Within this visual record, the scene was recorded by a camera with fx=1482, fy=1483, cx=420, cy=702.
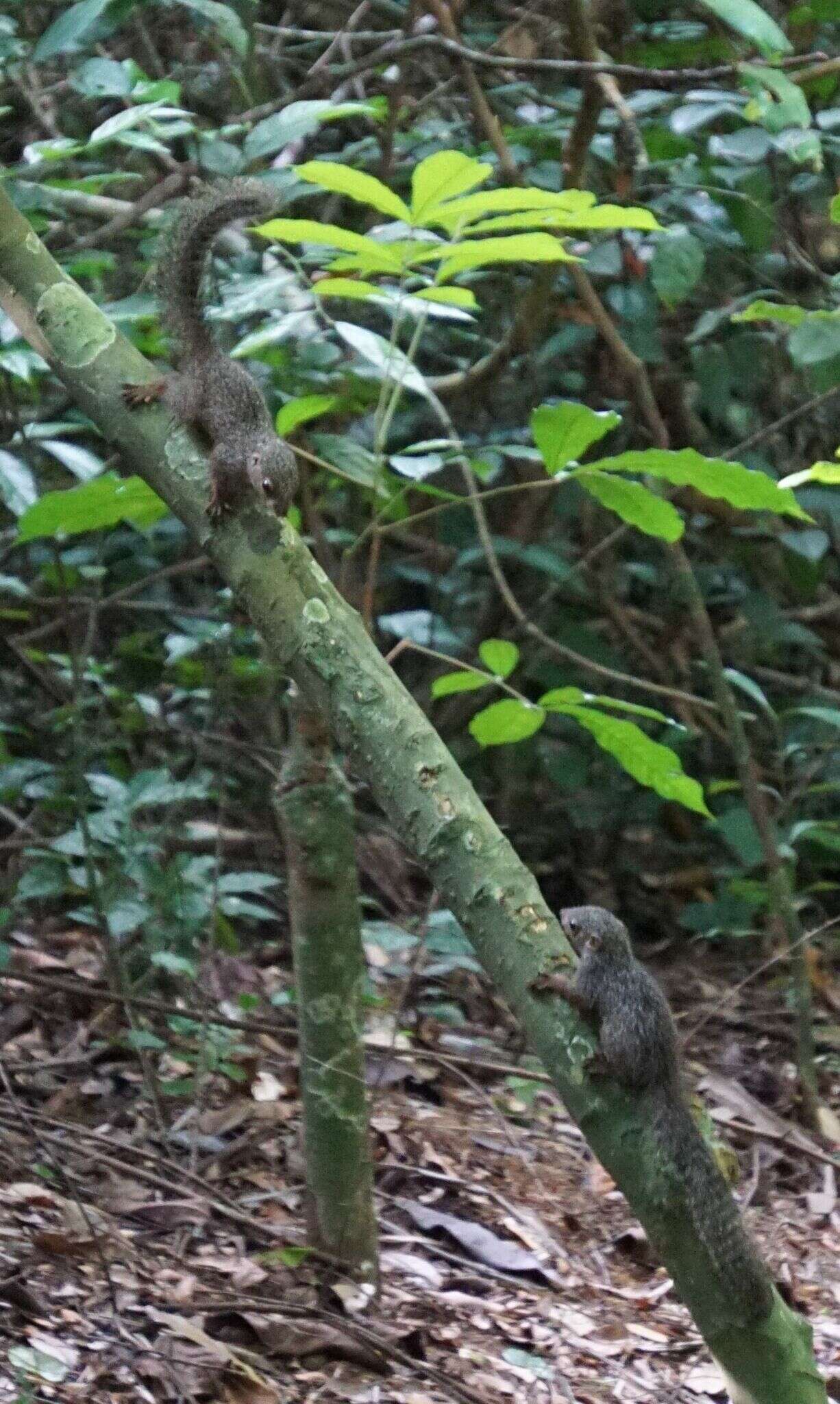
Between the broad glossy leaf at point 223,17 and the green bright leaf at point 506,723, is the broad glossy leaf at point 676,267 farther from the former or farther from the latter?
the green bright leaf at point 506,723

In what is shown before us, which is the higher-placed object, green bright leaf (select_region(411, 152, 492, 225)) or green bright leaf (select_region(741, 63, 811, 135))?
green bright leaf (select_region(411, 152, 492, 225))

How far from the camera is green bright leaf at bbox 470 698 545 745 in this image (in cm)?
283

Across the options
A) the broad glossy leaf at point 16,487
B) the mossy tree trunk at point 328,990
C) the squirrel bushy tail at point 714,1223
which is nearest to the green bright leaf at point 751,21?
the mossy tree trunk at point 328,990

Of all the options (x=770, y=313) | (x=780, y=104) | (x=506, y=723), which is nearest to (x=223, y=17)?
(x=780, y=104)

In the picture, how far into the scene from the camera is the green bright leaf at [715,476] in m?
2.41

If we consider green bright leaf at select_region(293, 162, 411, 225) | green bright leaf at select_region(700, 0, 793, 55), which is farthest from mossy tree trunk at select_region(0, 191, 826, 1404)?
green bright leaf at select_region(700, 0, 793, 55)

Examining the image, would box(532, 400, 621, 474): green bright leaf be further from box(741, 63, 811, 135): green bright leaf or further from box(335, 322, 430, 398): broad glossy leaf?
box(741, 63, 811, 135): green bright leaf

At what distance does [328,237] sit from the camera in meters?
2.18

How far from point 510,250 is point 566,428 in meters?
0.50

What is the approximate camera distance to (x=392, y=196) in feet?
7.27

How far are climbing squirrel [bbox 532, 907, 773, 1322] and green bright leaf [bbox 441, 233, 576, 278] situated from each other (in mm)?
1046

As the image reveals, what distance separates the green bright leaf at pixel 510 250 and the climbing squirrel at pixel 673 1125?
1.05 metres

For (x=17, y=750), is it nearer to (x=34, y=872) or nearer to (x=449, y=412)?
(x=34, y=872)

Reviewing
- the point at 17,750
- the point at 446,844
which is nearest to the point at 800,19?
the point at 446,844
